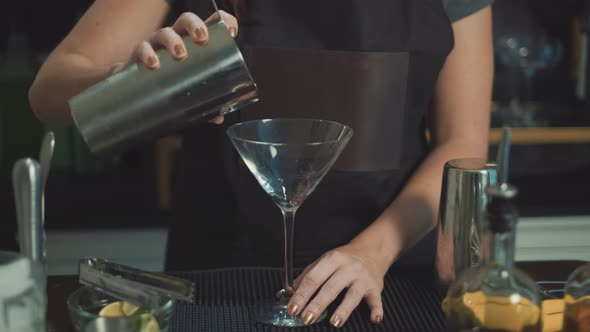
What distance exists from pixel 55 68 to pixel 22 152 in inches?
43.1

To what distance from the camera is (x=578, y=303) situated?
861 mm

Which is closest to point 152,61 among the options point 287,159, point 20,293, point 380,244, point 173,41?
point 173,41

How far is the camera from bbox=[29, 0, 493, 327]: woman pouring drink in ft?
4.26

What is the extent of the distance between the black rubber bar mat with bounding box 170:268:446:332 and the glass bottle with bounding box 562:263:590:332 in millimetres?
154

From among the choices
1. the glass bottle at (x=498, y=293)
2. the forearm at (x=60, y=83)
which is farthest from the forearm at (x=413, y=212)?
the forearm at (x=60, y=83)

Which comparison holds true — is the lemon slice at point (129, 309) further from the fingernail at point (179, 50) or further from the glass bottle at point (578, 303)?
the glass bottle at point (578, 303)

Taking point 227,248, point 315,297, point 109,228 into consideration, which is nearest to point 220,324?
point 315,297

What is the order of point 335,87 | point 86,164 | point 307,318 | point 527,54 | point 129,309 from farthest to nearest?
point 527,54 < point 86,164 < point 335,87 < point 307,318 < point 129,309

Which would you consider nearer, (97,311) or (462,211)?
(97,311)

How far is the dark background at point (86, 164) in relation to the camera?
2.11 meters

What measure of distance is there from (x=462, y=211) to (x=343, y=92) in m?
0.35

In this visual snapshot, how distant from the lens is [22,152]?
2258 millimetres

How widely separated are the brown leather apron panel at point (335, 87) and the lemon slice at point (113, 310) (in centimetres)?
51

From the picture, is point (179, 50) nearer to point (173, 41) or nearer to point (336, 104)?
point (173, 41)
